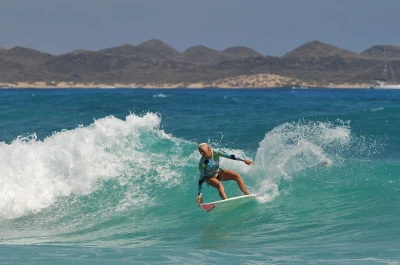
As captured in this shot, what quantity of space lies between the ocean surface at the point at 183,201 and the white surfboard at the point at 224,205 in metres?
0.15

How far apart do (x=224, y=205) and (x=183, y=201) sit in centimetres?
238

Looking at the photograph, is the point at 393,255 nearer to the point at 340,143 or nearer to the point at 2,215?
the point at 2,215

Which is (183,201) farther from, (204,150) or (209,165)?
(204,150)

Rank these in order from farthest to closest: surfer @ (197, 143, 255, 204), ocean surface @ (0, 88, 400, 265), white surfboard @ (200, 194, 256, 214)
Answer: surfer @ (197, 143, 255, 204) → white surfboard @ (200, 194, 256, 214) → ocean surface @ (0, 88, 400, 265)

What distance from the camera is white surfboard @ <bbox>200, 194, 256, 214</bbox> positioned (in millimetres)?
12344

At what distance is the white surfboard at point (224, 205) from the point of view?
486 inches

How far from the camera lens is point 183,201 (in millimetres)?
14695

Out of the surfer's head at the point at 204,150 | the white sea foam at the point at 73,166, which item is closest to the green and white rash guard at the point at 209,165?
the surfer's head at the point at 204,150

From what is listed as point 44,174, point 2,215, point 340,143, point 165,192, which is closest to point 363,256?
point 165,192

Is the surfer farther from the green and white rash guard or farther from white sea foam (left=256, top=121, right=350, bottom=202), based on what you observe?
white sea foam (left=256, top=121, right=350, bottom=202)

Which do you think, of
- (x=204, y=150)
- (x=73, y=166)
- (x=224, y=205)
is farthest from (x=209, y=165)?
(x=73, y=166)

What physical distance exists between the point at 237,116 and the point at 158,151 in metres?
16.2

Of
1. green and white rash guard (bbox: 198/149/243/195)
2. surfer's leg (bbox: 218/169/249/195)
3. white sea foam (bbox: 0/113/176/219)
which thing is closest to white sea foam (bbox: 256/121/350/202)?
surfer's leg (bbox: 218/169/249/195)

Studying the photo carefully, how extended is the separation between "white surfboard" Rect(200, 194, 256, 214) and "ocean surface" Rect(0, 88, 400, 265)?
0.15 m
